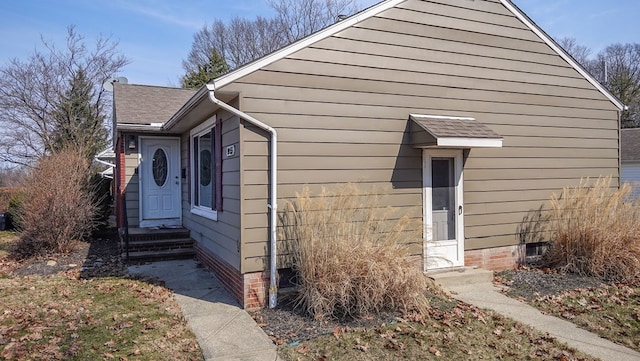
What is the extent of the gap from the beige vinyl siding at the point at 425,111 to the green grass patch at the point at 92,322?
4.16 ft

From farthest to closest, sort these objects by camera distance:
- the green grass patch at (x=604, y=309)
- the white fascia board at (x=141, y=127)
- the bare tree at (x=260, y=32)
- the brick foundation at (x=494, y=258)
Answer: the bare tree at (x=260, y=32), the white fascia board at (x=141, y=127), the brick foundation at (x=494, y=258), the green grass patch at (x=604, y=309)

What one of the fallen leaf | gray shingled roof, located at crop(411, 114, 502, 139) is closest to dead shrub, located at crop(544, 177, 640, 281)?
gray shingled roof, located at crop(411, 114, 502, 139)

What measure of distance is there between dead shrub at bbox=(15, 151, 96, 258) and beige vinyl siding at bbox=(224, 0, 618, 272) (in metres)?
5.54

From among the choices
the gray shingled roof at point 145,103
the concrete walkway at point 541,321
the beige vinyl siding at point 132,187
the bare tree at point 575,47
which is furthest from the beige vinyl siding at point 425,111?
the bare tree at point 575,47

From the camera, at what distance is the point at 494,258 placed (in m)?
7.35

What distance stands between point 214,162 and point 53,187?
13.9ft

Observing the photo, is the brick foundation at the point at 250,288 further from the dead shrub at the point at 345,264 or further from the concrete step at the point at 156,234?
the concrete step at the point at 156,234

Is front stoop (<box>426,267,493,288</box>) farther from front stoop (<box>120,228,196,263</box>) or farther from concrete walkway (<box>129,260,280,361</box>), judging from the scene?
front stoop (<box>120,228,196,263</box>)

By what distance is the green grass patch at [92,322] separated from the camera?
4.05m

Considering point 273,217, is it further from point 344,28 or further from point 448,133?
point 344,28

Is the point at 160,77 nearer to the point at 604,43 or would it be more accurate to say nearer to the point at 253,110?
the point at 253,110

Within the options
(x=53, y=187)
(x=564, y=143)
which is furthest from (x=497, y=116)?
(x=53, y=187)

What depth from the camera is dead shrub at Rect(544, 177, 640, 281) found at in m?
6.73

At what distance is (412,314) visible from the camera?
501cm
